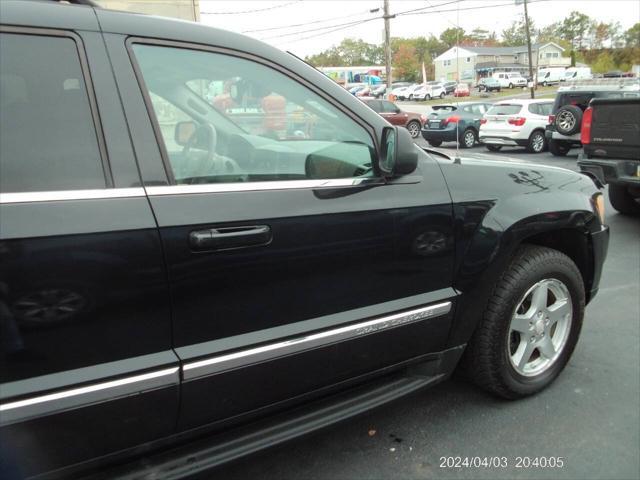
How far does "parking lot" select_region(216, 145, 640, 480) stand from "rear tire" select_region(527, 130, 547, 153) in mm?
13369

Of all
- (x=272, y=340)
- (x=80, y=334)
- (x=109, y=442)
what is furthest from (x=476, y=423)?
(x=80, y=334)

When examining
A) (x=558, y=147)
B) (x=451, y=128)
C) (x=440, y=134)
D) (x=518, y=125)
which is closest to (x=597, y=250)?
(x=558, y=147)

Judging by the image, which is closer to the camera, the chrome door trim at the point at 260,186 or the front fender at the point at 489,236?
the chrome door trim at the point at 260,186

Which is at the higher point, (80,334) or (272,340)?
(80,334)

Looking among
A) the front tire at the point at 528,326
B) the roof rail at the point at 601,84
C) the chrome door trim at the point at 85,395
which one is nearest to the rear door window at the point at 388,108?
the roof rail at the point at 601,84

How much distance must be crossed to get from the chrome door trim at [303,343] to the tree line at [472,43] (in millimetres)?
87307

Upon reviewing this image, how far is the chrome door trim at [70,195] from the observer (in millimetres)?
Result: 1484

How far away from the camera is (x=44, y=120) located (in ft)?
5.21

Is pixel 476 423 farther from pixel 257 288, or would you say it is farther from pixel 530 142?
pixel 530 142

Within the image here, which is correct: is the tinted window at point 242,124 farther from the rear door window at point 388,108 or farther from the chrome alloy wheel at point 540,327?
the rear door window at point 388,108

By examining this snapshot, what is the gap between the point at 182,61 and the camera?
1.88 metres

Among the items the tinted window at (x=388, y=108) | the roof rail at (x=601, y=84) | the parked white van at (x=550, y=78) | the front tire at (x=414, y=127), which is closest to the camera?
the roof rail at (x=601, y=84)

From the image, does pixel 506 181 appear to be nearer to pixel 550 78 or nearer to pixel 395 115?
pixel 395 115

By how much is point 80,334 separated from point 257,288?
0.57 m
